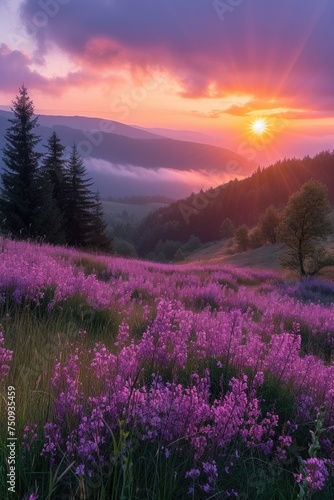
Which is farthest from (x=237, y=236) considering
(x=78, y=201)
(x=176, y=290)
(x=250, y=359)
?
(x=250, y=359)

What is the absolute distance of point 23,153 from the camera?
33.3 m

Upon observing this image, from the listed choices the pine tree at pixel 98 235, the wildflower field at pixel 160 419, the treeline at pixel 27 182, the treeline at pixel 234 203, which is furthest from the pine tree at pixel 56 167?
the treeline at pixel 234 203

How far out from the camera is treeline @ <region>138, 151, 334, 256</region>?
170 metres

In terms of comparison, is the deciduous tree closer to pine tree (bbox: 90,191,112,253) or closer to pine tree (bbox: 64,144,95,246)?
pine tree (bbox: 64,144,95,246)

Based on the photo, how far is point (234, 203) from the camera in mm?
178000

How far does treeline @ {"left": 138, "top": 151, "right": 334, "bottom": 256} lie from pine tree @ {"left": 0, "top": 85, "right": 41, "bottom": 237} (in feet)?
420

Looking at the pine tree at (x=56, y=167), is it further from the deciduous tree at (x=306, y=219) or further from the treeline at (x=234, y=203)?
the treeline at (x=234, y=203)

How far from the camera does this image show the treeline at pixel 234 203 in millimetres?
170250

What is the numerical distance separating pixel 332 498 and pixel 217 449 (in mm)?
643

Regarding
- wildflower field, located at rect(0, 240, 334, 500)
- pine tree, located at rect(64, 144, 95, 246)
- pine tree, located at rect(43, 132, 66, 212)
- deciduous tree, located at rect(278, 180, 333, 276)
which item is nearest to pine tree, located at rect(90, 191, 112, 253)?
pine tree, located at rect(64, 144, 95, 246)

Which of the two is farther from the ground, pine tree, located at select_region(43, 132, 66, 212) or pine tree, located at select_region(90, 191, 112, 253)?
pine tree, located at select_region(43, 132, 66, 212)

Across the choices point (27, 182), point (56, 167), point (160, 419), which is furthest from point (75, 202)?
point (160, 419)

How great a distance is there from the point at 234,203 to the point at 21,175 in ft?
495

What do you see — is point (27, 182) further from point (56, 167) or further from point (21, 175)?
point (56, 167)
